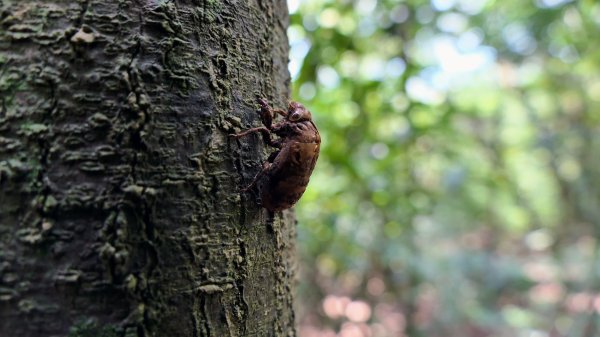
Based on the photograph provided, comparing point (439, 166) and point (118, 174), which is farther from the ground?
point (118, 174)

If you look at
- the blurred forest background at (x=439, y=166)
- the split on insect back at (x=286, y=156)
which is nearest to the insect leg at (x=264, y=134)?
the split on insect back at (x=286, y=156)

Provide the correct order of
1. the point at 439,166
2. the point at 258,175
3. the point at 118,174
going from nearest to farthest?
1. the point at 118,174
2. the point at 258,175
3. the point at 439,166

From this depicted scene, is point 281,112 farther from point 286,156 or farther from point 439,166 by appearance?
point 439,166

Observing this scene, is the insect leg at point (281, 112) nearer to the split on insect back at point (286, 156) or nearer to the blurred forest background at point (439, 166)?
the split on insect back at point (286, 156)

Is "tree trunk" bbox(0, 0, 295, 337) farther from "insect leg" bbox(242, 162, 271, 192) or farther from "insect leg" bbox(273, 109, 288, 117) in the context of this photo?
"insect leg" bbox(273, 109, 288, 117)

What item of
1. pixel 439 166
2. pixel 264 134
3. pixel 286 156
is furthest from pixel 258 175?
pixel 439 166
